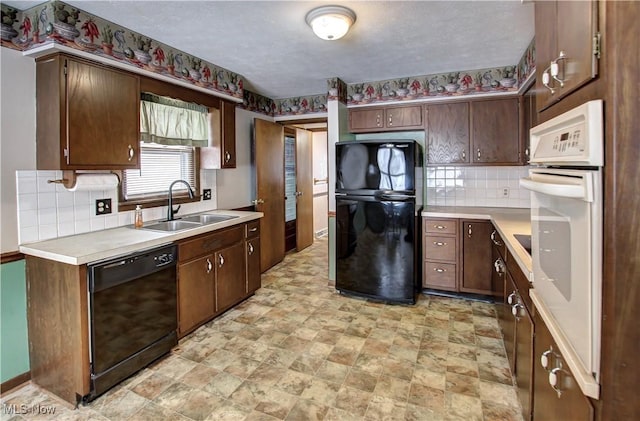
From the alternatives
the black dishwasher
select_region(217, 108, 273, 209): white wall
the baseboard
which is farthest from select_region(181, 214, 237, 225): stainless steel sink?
the baseboard

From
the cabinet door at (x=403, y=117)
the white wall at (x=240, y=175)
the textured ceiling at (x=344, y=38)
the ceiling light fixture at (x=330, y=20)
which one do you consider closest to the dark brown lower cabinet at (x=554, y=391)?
the textured ceiling at (x=344, y=38)

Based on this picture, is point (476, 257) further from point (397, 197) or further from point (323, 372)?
point (323, 372)

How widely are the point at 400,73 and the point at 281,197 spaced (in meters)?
2.33

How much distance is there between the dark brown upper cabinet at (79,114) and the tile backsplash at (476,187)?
10.5ft

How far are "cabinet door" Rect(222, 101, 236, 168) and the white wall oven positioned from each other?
9.81 ft

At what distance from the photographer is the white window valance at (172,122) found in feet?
9.78

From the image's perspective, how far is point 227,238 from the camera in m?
3.23

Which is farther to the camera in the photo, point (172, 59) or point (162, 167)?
point (162, 167)

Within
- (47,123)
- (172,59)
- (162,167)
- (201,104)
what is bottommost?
(162,167)

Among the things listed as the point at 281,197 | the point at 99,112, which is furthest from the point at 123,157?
the point at 281,197

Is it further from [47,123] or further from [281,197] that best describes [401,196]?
[47,123]

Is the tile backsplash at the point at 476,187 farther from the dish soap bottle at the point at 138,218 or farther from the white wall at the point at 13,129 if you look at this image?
the white wall at the point at 13,129

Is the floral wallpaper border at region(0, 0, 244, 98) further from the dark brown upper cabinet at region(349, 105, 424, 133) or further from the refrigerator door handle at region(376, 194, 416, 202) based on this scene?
the refrigerator door handle at region(376, 194, 416, 202)

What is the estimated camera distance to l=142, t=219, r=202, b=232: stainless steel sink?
3.00 m
